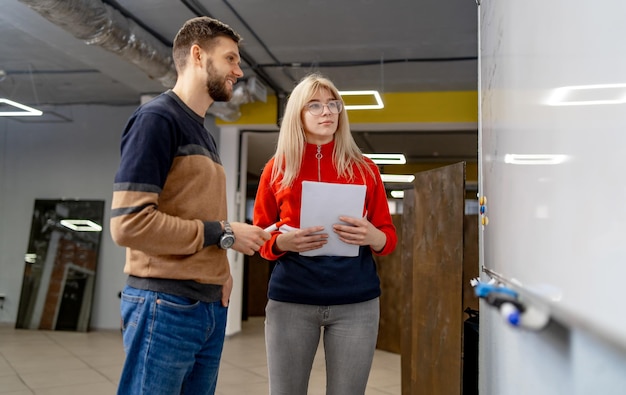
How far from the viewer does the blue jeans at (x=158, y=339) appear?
4.24 ft

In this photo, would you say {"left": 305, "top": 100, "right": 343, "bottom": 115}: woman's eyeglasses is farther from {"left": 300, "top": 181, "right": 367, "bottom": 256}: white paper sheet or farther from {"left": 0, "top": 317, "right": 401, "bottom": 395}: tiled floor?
{"left": 0, "top": 317, "right": 401, "bottom": 395}: tiled floor

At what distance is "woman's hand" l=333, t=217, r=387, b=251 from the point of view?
1.64 meters

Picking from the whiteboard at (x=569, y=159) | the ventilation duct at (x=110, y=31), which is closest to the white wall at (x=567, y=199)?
the whiteboard at (x=569, y=159)

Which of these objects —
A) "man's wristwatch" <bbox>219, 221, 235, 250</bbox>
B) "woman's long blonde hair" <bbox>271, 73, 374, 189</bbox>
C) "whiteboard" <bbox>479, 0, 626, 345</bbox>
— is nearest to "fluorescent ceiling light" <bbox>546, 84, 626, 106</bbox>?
"whiteboard" <bbox>479, 0, 626, 345</bbox>

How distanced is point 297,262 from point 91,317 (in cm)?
596

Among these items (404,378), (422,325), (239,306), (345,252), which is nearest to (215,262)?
(345,252)

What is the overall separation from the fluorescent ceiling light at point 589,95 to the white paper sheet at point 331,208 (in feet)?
2.78

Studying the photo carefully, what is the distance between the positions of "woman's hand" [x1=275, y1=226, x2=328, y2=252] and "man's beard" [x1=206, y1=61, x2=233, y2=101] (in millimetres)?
435

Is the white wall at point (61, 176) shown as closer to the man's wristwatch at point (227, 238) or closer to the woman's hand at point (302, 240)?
the woman's hand at point (302, 240)

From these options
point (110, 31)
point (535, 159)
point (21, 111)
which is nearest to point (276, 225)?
point (535, 159)

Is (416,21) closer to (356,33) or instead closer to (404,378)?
(356,33)

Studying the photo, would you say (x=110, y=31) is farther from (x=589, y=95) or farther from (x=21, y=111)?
(x=589, y=95)

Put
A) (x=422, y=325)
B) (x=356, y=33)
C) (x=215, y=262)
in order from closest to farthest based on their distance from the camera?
(x=215, y=262) < (x=422, y=325) < (x=356, y=33)

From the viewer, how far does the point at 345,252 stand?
167 cm
